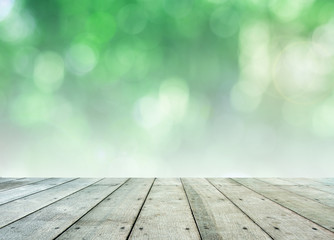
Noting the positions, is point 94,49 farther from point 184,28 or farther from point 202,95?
point 202,95

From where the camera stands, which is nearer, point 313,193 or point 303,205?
point 303,205

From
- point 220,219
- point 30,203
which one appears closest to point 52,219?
point 30,203

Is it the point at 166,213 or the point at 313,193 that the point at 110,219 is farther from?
the point at 313,193

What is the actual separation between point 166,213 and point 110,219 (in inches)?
7.1

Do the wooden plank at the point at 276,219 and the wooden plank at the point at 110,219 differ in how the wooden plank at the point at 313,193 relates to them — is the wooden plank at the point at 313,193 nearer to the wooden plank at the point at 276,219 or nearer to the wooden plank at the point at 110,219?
the wooden plank at the point at 276,219

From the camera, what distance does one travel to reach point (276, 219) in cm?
84

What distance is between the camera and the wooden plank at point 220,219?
701 millimetres

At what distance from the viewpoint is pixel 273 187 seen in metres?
1.45

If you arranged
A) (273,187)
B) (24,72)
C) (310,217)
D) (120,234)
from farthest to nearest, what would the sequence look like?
(24,72)
(273,187)
(310,217)
(120,234)

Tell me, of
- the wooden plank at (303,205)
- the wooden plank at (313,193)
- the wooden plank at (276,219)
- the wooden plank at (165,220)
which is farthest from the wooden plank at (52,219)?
the wooden plank at (313,193)

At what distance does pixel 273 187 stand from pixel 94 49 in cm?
205

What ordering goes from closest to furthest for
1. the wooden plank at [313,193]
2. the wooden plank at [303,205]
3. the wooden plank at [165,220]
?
the wooden plank at [165,220] → the wooden plank at [303,205] → the wooden plank at [313,193]

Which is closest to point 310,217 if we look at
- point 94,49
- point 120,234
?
point 120,234

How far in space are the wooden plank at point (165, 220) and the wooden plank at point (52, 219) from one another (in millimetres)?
202
